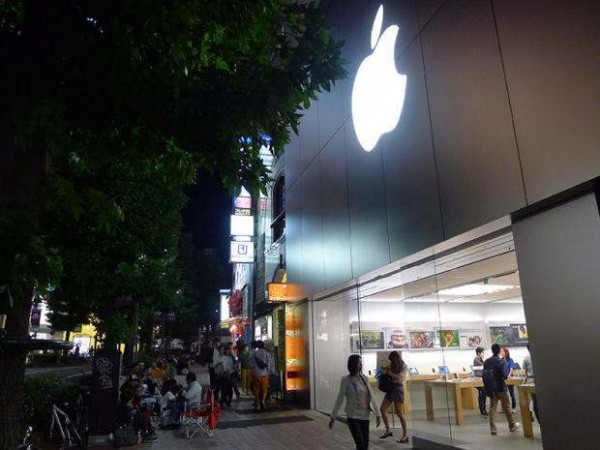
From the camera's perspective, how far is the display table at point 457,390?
31.3 ft

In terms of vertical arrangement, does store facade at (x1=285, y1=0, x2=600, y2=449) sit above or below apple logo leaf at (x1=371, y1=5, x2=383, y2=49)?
below

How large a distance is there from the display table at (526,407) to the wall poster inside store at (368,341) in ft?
12.1

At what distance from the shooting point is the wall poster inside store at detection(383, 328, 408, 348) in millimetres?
11906

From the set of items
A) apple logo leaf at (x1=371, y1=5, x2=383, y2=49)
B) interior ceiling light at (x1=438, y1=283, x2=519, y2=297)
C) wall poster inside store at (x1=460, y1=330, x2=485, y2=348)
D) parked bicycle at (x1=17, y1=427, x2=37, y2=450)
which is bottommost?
parked bicycle at (x1=17, y1=427, x2=37, y2=450)

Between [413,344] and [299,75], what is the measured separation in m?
9.03

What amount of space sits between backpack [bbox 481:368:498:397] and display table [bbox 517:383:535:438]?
48 cm

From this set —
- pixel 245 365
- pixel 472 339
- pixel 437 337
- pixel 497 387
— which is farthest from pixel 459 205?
pixel 245 365

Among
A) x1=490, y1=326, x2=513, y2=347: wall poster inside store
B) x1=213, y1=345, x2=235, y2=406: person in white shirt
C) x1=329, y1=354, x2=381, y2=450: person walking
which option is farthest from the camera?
x1=213, y1=345, x2=235, y2=406: person in white shirt

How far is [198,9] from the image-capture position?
13.8 ft

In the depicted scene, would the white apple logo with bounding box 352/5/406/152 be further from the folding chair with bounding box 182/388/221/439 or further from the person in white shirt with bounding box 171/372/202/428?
the person in white shirt with bounding box 171/372/202/428

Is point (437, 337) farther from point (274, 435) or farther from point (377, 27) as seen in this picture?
point (377, 27)

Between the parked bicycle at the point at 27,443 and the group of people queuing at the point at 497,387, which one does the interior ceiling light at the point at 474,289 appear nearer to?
the group of people queuing at the point at 497,387

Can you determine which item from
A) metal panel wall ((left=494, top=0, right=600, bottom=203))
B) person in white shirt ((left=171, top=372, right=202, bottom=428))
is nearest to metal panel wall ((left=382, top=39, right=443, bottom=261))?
metal panel wall ((left=494, top=0, right=600, bottom=203))

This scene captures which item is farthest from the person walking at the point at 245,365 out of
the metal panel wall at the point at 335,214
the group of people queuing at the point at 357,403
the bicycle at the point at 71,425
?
the group of people queuing at the point at 357,403
